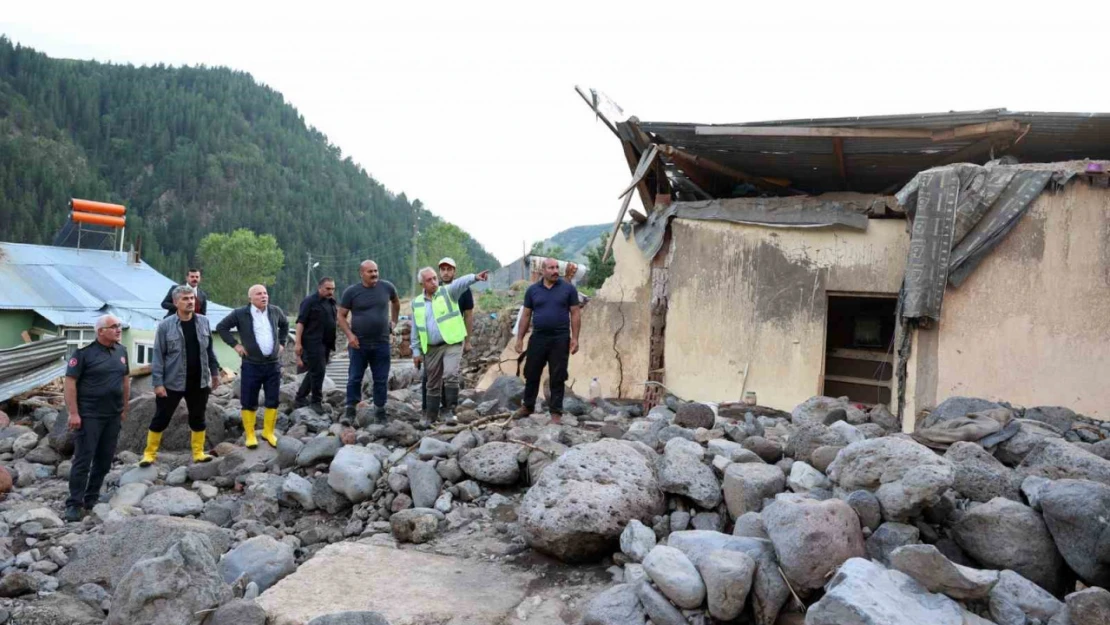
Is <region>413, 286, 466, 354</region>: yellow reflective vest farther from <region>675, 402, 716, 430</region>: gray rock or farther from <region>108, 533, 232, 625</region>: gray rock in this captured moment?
<region>108, 533, 232, 625</region>: gray rock

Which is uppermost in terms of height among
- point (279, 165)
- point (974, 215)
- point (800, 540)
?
point (279, 165)

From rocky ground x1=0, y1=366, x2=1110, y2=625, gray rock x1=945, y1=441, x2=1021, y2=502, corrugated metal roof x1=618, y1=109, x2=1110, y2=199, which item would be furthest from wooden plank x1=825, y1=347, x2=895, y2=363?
gray rock x1=945, y1=441, x2=1021, y2=502

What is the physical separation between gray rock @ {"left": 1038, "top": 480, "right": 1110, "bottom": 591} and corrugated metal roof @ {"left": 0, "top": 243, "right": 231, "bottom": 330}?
2403 centimetres

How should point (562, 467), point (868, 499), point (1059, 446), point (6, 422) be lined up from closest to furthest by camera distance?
point (868, 499) → point (1059, 446) → point (562, 467) → point (6, 422)

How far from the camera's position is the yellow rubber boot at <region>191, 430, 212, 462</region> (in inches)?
263

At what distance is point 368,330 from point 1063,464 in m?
5.69

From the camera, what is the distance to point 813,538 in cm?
339

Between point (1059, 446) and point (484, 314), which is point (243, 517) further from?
point (484, 314)

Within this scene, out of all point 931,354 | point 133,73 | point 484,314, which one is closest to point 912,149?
point 931,354

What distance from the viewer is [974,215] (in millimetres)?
6848

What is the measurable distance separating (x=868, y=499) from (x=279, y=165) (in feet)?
332

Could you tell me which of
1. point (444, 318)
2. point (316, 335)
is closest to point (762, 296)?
point (444, 318)

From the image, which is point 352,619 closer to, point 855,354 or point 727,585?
point 727,585

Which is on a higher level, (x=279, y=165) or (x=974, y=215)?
(x=279, y=165)
